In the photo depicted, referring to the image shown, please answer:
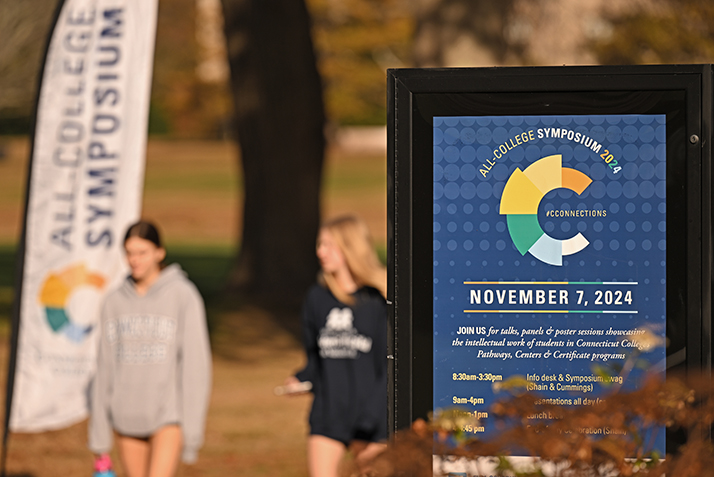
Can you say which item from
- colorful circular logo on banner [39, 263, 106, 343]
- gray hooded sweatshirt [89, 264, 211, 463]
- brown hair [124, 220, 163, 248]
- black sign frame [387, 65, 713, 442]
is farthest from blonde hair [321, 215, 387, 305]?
black sign frame [387, 65, 713, 442]

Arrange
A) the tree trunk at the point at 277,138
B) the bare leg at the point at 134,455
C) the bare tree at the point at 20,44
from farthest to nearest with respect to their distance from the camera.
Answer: the tree trunk at the point at 277,138 → the bare tree at the point at 20,44 → the bare leg at the point at 134,455

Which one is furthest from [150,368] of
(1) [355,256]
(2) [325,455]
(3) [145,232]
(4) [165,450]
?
(1) [355,256]

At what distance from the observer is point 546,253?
2979mm

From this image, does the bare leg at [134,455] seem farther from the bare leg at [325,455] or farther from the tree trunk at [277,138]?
the tree trunk at [277,138]

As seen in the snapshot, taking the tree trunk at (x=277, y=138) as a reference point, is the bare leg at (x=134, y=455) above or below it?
below

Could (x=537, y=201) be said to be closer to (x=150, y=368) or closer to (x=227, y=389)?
(x=150, y=368)

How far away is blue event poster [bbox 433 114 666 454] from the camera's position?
9.69ft

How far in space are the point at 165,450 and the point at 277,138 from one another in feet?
38.8

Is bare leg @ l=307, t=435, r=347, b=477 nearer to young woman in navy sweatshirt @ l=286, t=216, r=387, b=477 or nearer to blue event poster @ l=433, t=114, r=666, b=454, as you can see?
young woman in navy sweatshirt @ l=286, t=216, r=387, b=477

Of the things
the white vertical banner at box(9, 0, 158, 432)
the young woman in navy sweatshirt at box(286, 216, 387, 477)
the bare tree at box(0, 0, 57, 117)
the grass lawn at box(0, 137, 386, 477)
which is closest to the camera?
the young woman in navy sweatshirt at box(286, 216, 387, 477)

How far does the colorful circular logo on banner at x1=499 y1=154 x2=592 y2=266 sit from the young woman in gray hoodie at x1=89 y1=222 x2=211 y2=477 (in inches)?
138

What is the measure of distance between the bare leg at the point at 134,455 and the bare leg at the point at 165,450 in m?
0.09

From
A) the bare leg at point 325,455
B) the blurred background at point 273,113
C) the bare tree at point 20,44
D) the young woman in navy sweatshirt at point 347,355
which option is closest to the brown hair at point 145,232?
the young woman in navy sweatshirt at point 347,355

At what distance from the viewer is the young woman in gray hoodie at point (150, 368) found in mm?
6129
